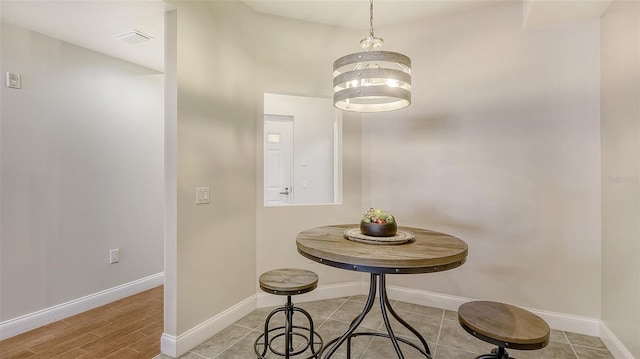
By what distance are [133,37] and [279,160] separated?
2.49 m

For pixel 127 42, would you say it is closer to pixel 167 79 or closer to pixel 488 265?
pixel 167 79

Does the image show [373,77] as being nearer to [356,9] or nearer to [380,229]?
[380,229]

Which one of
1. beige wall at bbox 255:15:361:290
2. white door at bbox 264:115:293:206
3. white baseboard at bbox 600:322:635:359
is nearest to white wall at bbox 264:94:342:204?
white door at bbox 264:115:293:206

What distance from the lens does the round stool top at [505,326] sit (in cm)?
139

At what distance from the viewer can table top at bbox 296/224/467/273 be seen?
1463 millimetres

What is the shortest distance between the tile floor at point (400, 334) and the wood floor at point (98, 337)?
0.36 m

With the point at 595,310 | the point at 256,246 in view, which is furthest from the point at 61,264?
the point at 595,310

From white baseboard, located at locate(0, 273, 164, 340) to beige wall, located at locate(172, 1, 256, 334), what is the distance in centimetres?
146

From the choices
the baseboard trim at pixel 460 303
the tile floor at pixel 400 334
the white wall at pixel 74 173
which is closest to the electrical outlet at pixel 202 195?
the tile floor at pixel 400 334

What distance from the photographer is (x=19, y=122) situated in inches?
96.6

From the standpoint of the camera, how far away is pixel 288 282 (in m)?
1.98

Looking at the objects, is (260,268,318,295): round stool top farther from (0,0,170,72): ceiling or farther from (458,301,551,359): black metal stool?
(0,0,170,72): ceiling

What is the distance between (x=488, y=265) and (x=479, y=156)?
1.02 metres

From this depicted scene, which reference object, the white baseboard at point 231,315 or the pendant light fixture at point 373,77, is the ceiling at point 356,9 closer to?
the pendant light fixture at point 373,77
